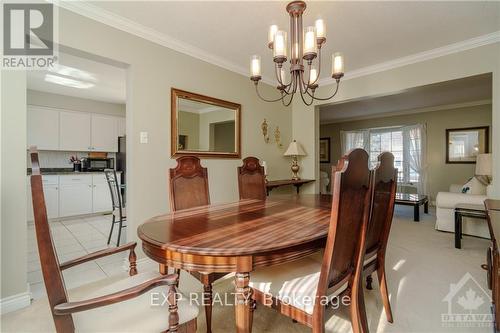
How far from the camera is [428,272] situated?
2387 mm

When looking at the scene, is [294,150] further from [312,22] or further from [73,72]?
[73,72]

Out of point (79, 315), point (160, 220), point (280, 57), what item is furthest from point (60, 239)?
point (280, 57)

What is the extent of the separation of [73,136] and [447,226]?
6.87m

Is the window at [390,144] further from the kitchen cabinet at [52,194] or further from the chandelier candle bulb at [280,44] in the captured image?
the kitchen cabinet at [52,194]

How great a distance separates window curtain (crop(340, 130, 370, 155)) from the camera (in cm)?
745

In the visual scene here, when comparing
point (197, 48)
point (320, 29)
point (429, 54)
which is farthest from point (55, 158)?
point (429, 54)

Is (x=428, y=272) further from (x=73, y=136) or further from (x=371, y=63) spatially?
(x=73, y=136)

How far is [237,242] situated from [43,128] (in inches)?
210

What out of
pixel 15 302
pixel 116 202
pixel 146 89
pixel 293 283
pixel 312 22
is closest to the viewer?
pixel 293 283

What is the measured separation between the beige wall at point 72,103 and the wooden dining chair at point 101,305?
4.98m

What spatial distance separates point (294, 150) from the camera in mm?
4129

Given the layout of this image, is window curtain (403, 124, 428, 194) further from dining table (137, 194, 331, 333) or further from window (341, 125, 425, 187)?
dining table (137, 194, 331, 333)

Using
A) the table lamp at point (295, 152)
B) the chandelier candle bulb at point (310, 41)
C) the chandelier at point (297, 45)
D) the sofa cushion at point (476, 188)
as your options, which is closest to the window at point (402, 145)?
the sofa cushion at point (476, 188)

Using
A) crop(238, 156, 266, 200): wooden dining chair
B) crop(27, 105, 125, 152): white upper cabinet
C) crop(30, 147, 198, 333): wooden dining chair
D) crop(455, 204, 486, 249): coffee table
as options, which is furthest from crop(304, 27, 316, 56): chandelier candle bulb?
crop(27, 105, 125, 152): white upper cabinet
